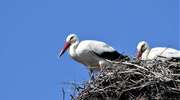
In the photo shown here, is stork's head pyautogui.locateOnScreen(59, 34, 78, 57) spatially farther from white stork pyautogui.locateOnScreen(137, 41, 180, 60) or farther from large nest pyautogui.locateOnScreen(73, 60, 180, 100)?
large nest pyautogui.locateOnScreen(73, 60, 180, 100)

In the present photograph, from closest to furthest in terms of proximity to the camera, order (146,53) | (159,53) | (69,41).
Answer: (159,53), (146,53), (69,41)

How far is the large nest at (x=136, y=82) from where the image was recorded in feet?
37.2

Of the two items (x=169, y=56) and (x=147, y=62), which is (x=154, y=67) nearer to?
(x=147, y=62)

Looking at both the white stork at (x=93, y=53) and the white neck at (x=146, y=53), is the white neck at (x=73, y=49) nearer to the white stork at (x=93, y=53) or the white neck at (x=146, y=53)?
the white stork at (x=93, y=53)

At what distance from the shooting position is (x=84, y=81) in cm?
1201

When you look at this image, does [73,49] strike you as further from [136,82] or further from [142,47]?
[136,82]

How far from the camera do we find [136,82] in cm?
1162

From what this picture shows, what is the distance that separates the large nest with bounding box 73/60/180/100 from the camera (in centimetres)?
1134

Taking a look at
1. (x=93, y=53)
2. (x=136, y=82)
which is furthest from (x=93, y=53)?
(x=136, y=82)

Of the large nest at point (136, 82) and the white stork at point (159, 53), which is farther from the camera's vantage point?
the white stork at point (159, 53)

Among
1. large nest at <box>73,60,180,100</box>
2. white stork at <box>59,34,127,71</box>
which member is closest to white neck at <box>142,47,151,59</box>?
white stork at <box>59,34,127,71</box>

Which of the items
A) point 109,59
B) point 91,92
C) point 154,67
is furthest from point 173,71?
point 109,59

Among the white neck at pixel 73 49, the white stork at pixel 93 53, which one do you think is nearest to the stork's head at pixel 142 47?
the white stork at pixel 93 53

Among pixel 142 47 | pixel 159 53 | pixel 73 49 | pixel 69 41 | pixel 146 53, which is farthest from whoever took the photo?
pixel 69 41
